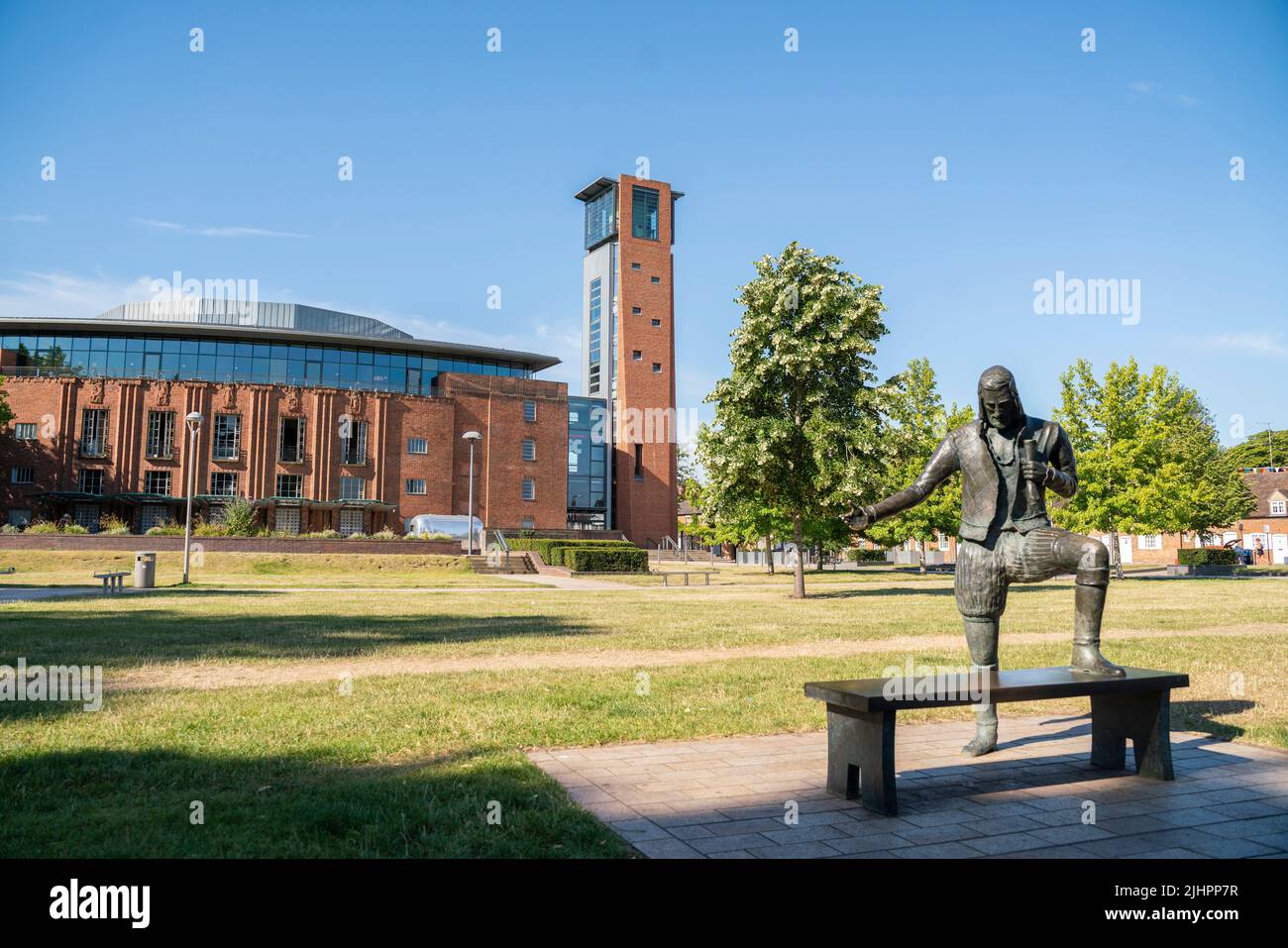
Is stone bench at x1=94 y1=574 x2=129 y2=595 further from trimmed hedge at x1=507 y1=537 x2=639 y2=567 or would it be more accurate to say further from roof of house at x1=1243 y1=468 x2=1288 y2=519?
roof of house at x1=1243 y1=468 x2=1288 y2=519

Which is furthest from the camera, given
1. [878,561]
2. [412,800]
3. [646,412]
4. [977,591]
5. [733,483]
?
[646,412]

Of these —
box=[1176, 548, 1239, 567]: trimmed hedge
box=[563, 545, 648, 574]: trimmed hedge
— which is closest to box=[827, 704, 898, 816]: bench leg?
box=[563, 545, 648, 574]: trimmed hedge

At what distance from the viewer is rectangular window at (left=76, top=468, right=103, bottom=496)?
57625 mm

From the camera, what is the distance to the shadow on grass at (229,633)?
11633 millimetres

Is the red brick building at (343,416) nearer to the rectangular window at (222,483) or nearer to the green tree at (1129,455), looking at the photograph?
the rectangular window at (222,483)

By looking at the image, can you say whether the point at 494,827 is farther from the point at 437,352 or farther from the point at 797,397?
the point at 437,352

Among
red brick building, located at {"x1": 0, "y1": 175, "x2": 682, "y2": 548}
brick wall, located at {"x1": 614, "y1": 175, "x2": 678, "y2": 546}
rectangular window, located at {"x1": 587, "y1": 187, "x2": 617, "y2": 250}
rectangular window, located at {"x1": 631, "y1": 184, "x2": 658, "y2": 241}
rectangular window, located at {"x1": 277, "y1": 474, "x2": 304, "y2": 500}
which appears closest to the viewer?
red brick building, located at {"x1": 0, "y1": 175, "x2": 682, "y2": 548}

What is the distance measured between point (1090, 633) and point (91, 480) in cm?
6475

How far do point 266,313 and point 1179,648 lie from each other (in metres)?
74.9

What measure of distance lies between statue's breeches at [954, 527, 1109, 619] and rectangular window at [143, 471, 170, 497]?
6179 cm

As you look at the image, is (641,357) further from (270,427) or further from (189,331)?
(189,331)

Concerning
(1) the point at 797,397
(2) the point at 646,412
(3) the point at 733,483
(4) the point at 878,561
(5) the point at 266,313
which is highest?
(5) the point at 266,313

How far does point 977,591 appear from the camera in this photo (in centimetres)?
625

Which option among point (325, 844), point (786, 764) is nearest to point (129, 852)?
point (325, 844)
